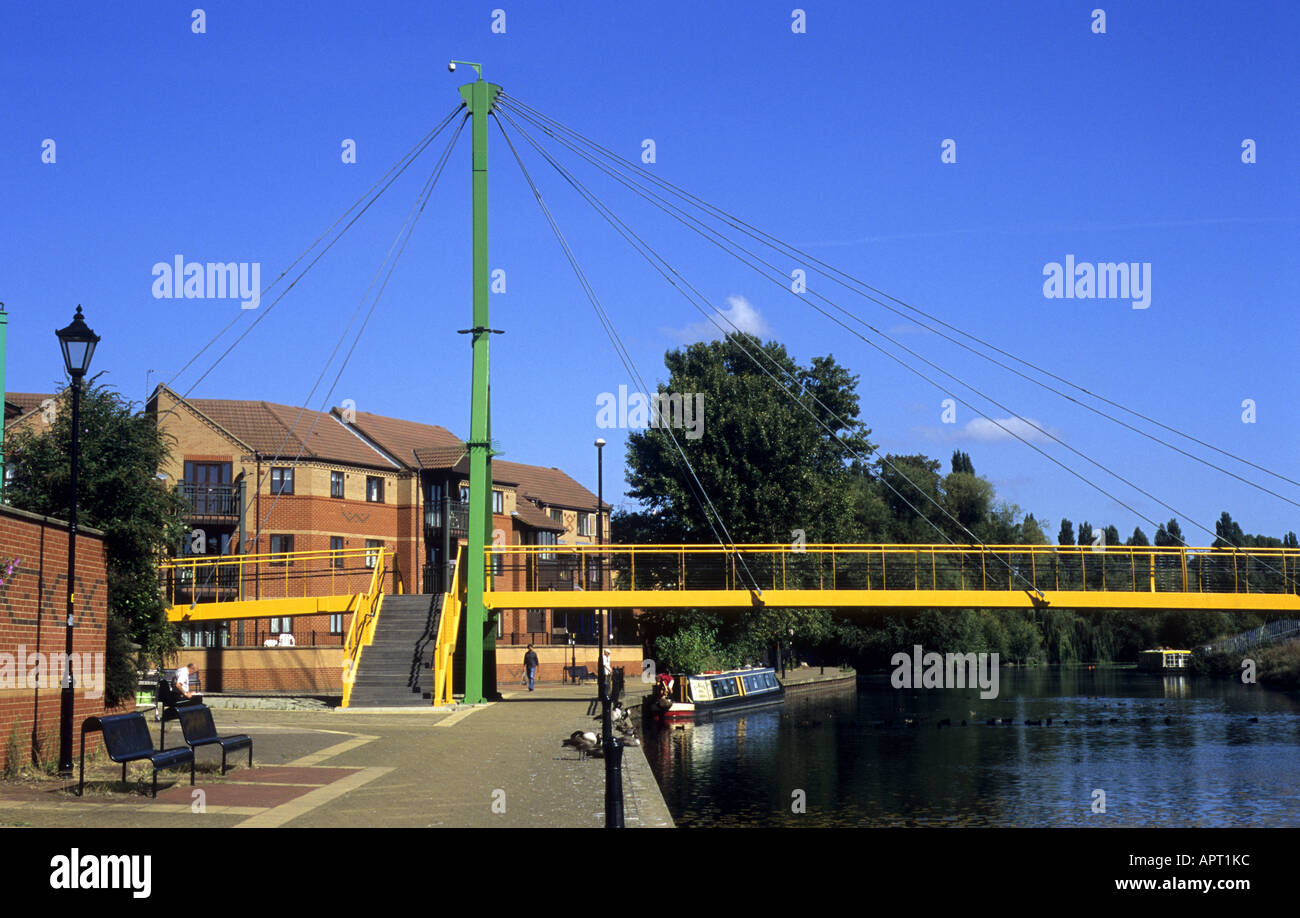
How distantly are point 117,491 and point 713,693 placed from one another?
24.4 meters

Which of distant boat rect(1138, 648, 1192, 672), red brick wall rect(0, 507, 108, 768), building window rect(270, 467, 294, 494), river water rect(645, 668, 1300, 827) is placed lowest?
distant boat rect(1138, 648, 1192, 672)

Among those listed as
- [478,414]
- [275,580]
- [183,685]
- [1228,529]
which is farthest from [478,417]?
[1228,529]

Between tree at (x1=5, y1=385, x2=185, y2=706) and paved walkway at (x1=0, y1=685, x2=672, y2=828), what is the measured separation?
3017 millimetres

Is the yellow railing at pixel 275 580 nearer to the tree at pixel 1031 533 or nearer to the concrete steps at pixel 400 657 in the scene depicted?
the concrete steps at pixel 400 657

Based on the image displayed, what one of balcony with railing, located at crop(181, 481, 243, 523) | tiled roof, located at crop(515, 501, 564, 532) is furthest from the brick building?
tiled roof, located at crop(515, 501, 564, 532)

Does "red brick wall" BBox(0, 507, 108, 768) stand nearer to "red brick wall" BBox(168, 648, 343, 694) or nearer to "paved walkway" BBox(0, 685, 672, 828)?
"paved walkway" BBox(0, 685, 672, 828)

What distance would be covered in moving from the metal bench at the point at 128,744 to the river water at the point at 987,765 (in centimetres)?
733

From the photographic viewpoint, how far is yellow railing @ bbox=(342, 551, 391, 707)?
32.7 meters

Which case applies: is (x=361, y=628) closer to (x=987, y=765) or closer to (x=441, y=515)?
(x=987, y=765)

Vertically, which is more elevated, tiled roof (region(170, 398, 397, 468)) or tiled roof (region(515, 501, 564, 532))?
tiled roof (region(170, 398, 397, 468))

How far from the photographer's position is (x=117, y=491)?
69.8ft

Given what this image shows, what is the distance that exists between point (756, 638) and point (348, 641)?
77.7ft

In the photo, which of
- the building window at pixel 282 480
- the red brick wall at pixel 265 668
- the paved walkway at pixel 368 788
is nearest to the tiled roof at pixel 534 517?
the building window at pixel 282 480
